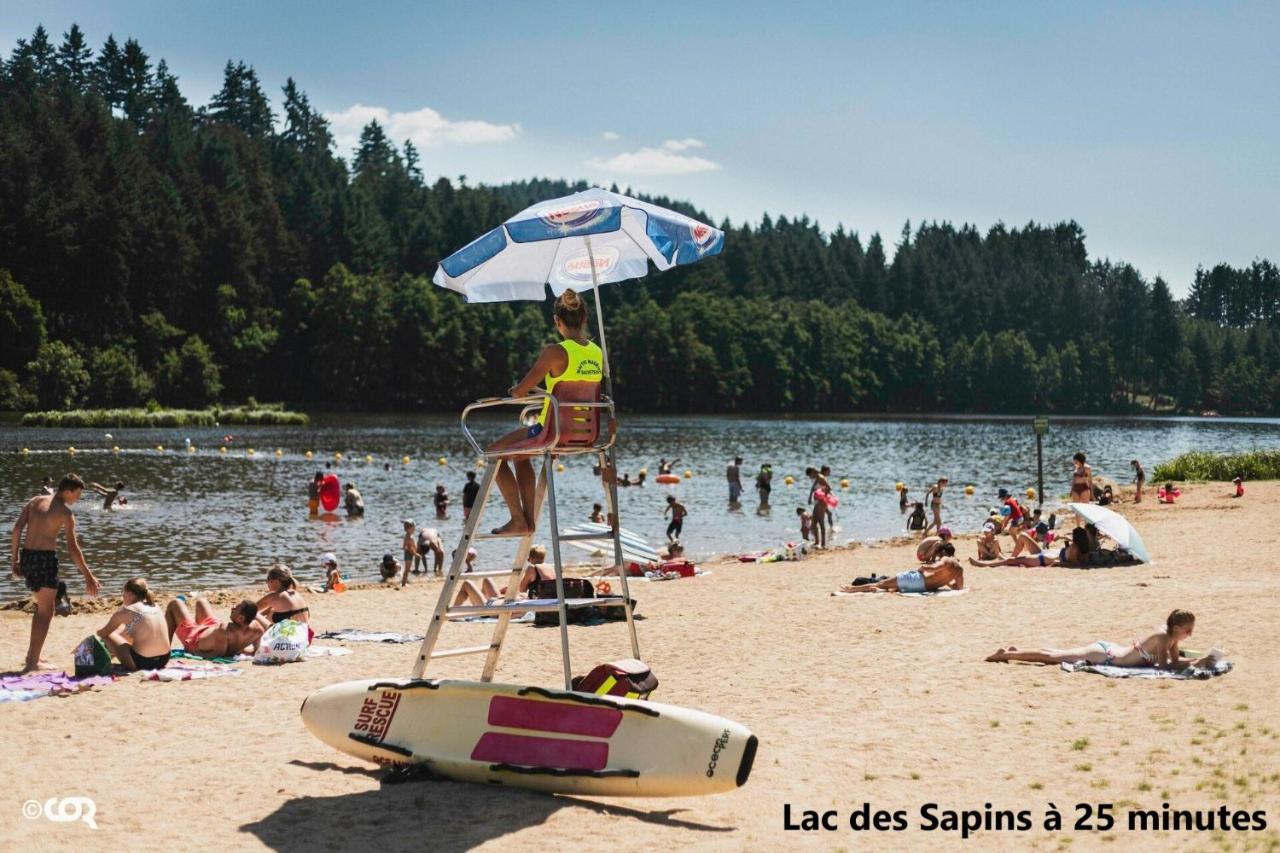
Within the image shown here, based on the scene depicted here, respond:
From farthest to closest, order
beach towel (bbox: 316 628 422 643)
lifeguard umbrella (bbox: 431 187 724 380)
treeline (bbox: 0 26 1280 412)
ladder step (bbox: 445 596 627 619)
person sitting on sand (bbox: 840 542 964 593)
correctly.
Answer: treeline (bbox: 0 26 1280 412) < person sitting on sand (bbox: 840 542 964 593) < beach towel (bbox: 316 628 422 643) < lifeguard umbrella (bbox: 431 187 724 380) < ladder step (bbox: 445 596 627 619)

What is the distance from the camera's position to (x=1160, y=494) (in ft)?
111

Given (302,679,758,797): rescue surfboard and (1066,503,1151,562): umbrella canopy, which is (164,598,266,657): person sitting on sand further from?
(1066,503,1151,562): umbrella canopy

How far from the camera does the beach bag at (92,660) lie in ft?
37.1

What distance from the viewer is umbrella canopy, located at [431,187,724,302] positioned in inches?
304

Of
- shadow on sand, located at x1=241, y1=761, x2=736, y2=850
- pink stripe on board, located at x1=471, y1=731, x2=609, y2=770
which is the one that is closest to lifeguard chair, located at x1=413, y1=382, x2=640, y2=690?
pink stripe on board, located at x1=471, y1=731, x2=609, y2=770

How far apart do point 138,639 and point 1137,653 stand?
9321 mm

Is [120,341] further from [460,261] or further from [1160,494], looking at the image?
[460,261]

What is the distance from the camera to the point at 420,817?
7156 mm

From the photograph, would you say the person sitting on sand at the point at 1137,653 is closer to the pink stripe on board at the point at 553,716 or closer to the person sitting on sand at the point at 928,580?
the person sitting on sand at the point at 928,580

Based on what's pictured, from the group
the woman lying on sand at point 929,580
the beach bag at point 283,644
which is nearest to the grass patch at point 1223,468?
the woman lying on sand at point 929,580

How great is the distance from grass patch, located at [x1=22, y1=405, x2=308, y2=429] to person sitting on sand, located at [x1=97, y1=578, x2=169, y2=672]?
249ft

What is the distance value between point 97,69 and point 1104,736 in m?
168

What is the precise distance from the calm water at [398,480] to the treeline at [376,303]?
25.3 metres

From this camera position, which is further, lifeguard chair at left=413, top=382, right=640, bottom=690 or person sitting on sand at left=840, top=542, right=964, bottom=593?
person sitting on sand at left=840, top=542, right=964, bottom=593
